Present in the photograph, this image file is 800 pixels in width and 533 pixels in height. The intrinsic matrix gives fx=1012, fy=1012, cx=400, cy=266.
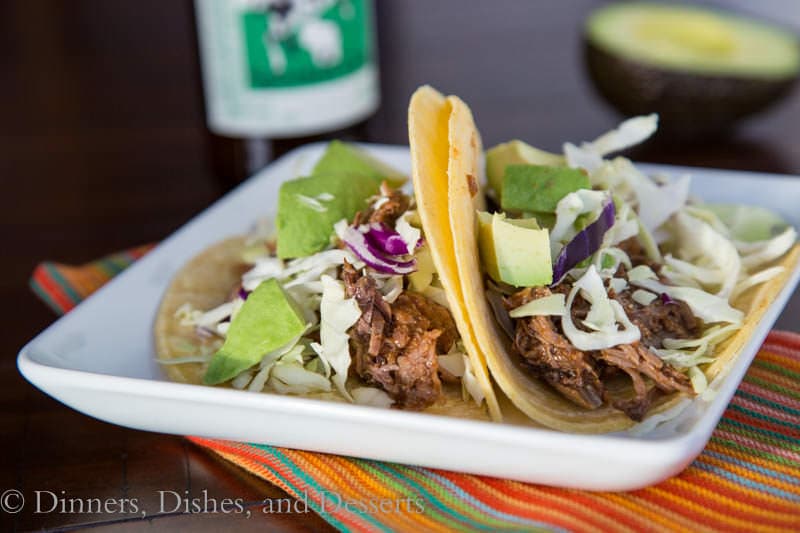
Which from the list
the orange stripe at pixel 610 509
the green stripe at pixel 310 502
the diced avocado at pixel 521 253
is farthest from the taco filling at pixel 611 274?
the green stripe at pixel 310 502

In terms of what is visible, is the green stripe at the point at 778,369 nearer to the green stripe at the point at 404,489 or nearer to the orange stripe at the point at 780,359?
the orange stripe at the point at 780,359

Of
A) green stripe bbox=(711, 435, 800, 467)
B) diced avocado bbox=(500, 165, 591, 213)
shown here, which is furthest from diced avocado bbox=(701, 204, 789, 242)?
green stripe bbox=(711, 435, 800, 467)

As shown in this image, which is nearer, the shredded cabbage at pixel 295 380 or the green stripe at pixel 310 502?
the green stripe at pixel 310 502

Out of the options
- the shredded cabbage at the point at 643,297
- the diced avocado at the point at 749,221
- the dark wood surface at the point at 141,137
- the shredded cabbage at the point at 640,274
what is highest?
the shredded cabbage at the point at 640,274

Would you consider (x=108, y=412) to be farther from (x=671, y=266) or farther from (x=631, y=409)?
(x=671, y=266)

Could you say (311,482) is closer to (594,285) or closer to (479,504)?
(479,504)

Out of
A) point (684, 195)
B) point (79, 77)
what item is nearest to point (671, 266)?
point (684, 195)
